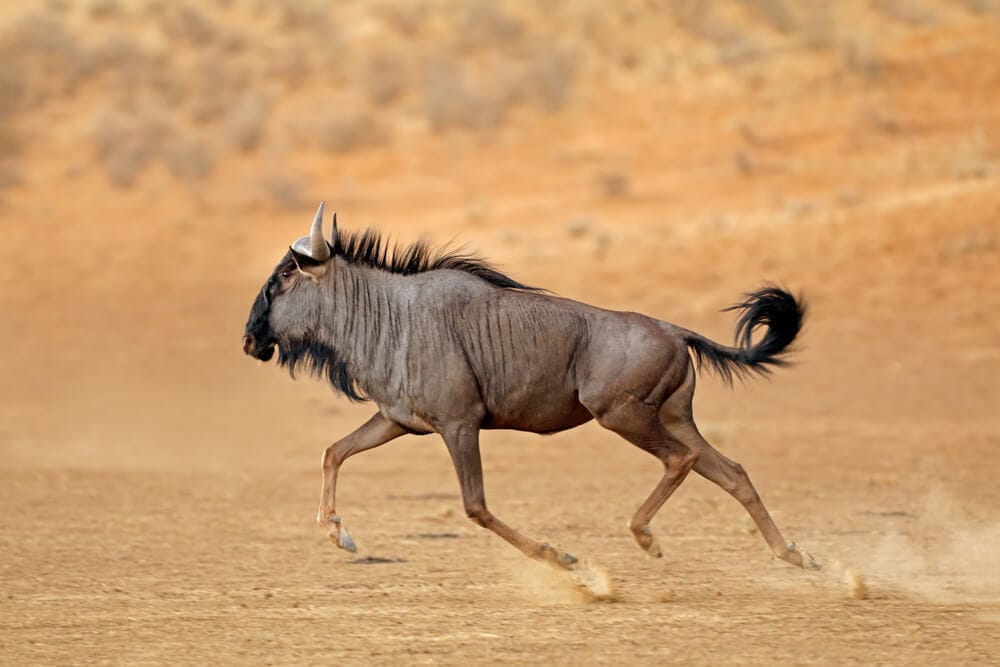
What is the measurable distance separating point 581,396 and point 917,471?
20.3ft

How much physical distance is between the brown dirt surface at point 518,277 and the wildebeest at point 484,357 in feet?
2.18

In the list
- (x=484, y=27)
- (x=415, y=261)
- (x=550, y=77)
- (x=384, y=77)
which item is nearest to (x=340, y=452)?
(x=415, y=261)

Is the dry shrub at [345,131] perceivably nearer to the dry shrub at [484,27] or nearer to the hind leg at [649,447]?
the dry shrub at [484,27]

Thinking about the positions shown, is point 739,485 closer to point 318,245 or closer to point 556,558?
point 556,558

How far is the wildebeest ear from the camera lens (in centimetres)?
879

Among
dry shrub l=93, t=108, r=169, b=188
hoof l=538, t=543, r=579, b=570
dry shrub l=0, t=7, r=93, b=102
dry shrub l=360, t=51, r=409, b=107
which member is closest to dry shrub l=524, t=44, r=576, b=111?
dry shrub l=360, t=51, r=409, b=107

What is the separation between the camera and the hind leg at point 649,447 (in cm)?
830

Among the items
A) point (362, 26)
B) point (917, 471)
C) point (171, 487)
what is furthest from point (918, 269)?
point (362, 26)

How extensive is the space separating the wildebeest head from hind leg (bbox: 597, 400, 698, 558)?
1.83 meters

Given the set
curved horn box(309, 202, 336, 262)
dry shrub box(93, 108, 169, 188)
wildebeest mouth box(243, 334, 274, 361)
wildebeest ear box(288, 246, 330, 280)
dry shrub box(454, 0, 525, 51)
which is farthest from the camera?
dry shrub box(454, 0, 525, 51)

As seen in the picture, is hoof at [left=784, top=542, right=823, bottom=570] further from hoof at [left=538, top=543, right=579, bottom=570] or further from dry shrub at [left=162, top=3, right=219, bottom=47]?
dry shrub at [left=162, top=3, right=219, bottom=47]

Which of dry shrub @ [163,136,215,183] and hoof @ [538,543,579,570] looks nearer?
hoof @ [538,543,579,570]

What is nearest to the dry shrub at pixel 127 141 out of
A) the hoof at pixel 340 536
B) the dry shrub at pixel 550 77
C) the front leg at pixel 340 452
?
the dry shrub at pixel 550 77

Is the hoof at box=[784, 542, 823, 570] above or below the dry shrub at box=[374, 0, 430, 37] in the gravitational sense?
below
